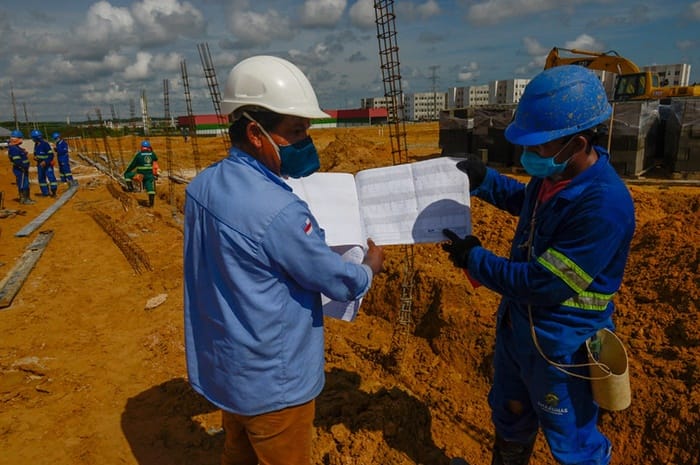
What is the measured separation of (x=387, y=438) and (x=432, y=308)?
73.0 inches

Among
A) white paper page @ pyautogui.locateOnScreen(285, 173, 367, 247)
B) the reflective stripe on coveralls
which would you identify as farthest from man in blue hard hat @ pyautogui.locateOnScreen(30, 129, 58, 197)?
the reflective stripe on coveralls

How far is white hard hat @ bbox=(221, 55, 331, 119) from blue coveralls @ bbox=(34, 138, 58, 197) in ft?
50.9

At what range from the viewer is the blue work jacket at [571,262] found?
5.94 feet

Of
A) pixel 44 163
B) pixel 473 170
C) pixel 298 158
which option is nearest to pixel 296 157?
pixel 298 158

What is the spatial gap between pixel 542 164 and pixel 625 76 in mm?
17617

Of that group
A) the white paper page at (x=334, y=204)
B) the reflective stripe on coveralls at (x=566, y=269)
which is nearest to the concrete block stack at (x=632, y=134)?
the white paper page at (x=334, y=204)

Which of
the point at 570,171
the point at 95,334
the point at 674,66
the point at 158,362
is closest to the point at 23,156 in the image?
the point at 95,334

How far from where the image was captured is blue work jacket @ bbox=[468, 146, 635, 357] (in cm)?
181

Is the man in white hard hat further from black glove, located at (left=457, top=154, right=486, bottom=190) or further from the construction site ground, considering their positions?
the construction site ground

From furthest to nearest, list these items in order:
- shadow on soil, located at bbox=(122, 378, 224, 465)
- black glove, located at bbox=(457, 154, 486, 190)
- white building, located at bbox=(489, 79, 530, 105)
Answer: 1. white building, located at bbox=(489, 79, 530, 105)
2. shadow on soil, located at bbox=(122, 378, 224, 465)
3. black glove, located at bbox=(457, 154, 486, 190)

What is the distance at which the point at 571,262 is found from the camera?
1827 millimetres

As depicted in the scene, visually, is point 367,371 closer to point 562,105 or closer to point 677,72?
point 562,105

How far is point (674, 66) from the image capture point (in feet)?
169

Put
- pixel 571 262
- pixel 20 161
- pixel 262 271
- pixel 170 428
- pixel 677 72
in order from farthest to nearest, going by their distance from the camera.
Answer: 1. pixel 677 72
2. pixel 20 161
3. pixel 170 428
4. pixel 571 262
5. pixel 262 271
